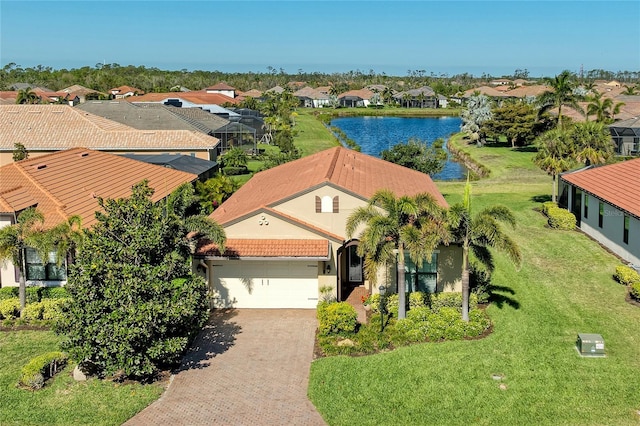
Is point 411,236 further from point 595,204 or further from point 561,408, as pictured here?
point 595,204

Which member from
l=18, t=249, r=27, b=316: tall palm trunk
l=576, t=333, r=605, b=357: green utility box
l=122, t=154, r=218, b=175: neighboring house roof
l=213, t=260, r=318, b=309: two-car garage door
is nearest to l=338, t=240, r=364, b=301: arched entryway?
l=213, t=260, r=318, b=309: two-car garage door

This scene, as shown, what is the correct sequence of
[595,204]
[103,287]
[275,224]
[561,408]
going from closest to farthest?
[561,408] → [103,287] → [275,224] → [595,204]

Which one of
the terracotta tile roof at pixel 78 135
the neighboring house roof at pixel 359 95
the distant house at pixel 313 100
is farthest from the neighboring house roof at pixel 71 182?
the distant house at pixel 313 100

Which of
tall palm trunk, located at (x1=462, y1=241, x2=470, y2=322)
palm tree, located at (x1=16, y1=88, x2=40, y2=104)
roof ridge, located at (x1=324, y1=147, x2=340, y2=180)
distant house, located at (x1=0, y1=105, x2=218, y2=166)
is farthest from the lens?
palm tree, located at (x1=16, y1=88, x2=40, y2=104)

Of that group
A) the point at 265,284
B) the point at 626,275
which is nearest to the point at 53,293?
the point at 265,284

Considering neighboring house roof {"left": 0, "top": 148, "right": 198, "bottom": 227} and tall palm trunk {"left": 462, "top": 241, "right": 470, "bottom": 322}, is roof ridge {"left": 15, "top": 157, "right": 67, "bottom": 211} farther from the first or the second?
tall palm trunk {"left": 462, "top": 241, "right": 470, "bottom": 322}

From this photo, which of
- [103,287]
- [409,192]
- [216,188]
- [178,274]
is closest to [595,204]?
[409,192]

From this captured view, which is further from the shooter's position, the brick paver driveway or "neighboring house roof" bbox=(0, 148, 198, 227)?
"neighboring house roof" bbox=(0, 148, 198, 227)
